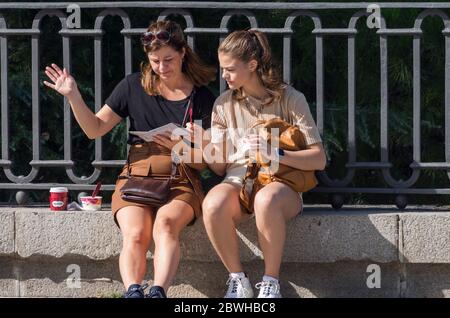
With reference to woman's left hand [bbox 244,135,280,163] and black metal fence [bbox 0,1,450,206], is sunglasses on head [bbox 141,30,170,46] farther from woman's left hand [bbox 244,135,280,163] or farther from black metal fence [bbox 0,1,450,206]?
woman's left hand [bbox 244,135,280,163]

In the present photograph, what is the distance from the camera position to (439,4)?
5.88 m

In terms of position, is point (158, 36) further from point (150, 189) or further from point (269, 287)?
point (269, 287)

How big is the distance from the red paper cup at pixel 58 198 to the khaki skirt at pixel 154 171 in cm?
29

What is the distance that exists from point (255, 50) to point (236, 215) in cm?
80

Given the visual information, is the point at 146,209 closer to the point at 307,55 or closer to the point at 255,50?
the point at 255,50

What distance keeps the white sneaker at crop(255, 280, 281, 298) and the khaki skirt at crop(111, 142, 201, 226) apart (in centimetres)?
50

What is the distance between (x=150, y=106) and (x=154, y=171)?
0.34 meters

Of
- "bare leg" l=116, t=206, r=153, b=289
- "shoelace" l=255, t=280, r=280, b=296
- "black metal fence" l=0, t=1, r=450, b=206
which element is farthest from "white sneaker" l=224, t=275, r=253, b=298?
"black metal fence" l=0, t=1, r=450, b=206

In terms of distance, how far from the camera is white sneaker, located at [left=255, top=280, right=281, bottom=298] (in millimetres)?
5594

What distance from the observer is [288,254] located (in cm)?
587

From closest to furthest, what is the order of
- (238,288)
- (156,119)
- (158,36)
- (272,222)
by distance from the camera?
(272,222), (238,288), (158,36), (156,119)

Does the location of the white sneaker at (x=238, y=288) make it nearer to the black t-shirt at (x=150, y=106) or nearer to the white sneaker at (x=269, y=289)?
the white sneaker at (x=269, y=289)

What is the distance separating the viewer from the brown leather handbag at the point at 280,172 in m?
5.70

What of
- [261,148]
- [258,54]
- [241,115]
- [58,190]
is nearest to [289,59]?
[258,54]
